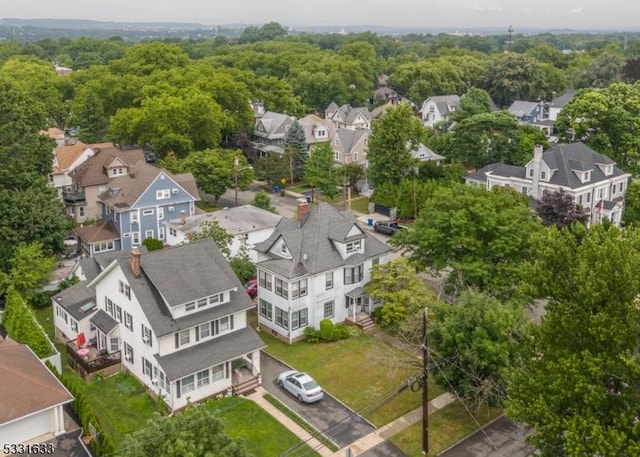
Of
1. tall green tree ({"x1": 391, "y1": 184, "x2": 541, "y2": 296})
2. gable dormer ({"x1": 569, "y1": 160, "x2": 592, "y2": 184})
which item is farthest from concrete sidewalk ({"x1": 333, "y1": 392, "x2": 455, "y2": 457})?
gable dormer ({"x1": 569, "y1": 160, "x2": 592, "y2": 184})

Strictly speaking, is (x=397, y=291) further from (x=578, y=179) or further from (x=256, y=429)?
(x=578, y=179)

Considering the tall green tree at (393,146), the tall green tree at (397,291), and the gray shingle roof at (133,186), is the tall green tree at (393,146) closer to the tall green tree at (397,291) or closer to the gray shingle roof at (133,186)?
the gray shingle roof at (133,186)

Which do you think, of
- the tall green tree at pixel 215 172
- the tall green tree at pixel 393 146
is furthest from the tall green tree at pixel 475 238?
the tall green tree at pixel 215 172

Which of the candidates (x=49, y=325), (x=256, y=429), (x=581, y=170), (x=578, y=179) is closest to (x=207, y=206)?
(x=49, y=325)

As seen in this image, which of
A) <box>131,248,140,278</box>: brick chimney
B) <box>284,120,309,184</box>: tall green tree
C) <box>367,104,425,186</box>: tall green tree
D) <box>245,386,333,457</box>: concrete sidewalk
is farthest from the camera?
<box>284,120,309,184</box>: tall green tree

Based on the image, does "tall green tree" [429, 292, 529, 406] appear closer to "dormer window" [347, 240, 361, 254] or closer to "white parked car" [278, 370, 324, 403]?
"white parked car" [278, 370, 324, 403]

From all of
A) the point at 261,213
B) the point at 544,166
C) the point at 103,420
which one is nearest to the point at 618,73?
the point at 544,166
